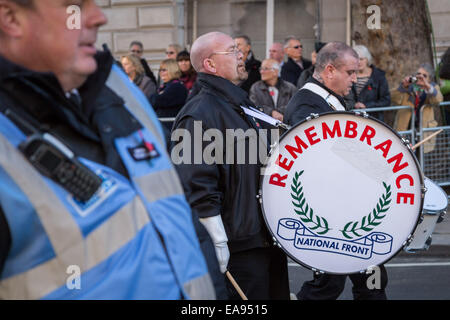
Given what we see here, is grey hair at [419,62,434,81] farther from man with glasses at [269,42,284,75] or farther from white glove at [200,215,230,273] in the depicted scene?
white glove at [200,215,230,273]

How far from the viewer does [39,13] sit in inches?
68.2

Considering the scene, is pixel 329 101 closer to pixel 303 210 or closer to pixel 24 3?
pixel 303 210

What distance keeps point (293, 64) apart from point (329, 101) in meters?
5.67

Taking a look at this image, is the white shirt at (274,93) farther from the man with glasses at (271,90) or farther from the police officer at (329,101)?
the police officer at (329,101)

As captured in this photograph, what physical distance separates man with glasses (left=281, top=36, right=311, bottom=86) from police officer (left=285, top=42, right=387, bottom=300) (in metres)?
5.12

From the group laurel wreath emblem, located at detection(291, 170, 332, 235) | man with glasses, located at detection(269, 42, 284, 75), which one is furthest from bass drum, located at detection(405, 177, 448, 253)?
man with glasses, located at detection(269, 42, 284, 75)

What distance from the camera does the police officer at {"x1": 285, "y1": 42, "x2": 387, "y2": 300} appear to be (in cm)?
488

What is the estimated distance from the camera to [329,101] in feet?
16.2

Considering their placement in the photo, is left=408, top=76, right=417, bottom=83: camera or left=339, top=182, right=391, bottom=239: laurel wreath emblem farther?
left=408, top=76, right=417, bottom=83: camera

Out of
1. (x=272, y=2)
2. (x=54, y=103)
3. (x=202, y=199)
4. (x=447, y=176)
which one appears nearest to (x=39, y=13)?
(x=54, y=103)

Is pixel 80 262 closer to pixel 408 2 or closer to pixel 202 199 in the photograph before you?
pixel 202 199

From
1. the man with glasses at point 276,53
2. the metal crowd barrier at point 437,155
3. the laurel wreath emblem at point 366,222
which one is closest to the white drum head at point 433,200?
the laurel wreath emblem at point 366,222

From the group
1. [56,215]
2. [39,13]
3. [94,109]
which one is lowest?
[56,215]
